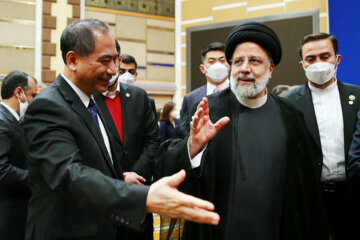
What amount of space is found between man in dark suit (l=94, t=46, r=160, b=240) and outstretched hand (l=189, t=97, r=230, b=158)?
718 mm

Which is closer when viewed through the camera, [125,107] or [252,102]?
[252,102]

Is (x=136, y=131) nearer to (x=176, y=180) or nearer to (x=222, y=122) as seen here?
(x=222, y=122)

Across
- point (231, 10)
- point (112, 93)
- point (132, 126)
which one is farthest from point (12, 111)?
point (231, 10)

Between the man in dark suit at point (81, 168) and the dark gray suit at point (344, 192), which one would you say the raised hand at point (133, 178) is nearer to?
the man in dark suit at point (81, 168)

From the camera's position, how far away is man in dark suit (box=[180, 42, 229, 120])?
3.50 m

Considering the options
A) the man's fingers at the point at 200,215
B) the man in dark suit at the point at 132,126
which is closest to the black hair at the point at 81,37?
the man's fingers at the point at 200,215

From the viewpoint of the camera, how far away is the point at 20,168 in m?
2.70

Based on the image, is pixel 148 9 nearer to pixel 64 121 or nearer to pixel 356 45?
pixel 356 45

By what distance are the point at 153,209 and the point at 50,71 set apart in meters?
7.51

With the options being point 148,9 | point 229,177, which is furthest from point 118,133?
point 148,9

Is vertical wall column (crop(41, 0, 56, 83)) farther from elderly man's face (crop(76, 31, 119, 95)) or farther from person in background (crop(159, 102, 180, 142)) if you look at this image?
elderly man's face (crop(76, 31, 119, 95))

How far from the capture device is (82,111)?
1.59m

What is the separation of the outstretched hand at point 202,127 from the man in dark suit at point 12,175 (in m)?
1.31

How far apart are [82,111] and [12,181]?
4.11 feet
